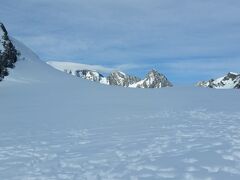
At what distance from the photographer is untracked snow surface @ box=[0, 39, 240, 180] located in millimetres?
11328

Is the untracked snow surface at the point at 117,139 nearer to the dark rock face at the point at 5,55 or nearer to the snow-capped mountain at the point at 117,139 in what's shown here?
the snow-capped mountain at the point at 117,139

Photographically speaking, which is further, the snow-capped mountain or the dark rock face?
the dark rock face

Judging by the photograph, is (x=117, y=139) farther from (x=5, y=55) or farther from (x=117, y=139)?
(x=5, y=55)

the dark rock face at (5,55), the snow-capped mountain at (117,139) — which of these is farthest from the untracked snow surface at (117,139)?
the dark rock face at (5,55)

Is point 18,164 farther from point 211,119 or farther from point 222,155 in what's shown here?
point 211,119

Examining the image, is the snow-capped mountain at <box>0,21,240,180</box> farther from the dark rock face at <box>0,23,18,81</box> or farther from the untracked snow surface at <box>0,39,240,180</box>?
the dark rock face at <box>0,23,18,81</box>

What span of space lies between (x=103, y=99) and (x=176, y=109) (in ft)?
30.9

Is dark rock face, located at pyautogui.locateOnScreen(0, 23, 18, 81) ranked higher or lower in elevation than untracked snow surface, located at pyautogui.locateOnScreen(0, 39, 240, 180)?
higher

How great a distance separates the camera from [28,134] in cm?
1938

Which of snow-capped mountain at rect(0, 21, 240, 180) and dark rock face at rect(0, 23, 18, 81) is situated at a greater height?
dark rock face at rect(0, 23, 18, 81)

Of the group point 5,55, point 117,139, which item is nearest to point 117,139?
point 117,139

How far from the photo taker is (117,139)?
53.7 feet

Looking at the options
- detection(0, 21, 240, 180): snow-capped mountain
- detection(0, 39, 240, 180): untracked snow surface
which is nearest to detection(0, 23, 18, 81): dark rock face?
detection(0, 21, 240, 180): snow-capped mountain

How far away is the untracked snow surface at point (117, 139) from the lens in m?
11.3
